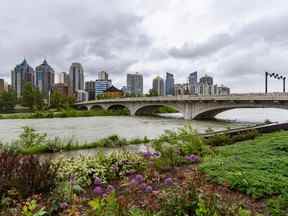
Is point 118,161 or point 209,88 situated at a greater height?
point 209,88

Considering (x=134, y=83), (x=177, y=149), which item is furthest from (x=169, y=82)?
(x=177, y=149)

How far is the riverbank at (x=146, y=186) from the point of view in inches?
113

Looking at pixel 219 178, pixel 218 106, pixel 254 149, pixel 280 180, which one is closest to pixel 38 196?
pixel 219 178

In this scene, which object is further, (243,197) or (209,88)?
(209,88)

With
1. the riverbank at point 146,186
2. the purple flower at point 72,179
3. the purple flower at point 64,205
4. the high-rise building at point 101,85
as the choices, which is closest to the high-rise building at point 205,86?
the riverbank at point 146,186

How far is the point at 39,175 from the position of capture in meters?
3.96

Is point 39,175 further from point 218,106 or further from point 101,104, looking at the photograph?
point 101,104

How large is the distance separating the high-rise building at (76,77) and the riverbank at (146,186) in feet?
625

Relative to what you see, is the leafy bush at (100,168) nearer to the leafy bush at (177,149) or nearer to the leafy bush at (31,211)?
the leafy bush at (177,149)

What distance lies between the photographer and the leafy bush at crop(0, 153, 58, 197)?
12.4ft

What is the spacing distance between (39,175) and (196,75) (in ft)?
347

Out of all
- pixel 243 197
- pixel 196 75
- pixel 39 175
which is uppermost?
pixel 196 75

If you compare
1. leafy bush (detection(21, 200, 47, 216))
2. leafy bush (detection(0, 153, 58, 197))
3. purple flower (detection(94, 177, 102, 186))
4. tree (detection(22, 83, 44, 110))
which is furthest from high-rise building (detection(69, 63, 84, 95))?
leafy bush (detection(21, 200, 47, 216))

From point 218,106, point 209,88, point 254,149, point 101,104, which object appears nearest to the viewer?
point 254,149
